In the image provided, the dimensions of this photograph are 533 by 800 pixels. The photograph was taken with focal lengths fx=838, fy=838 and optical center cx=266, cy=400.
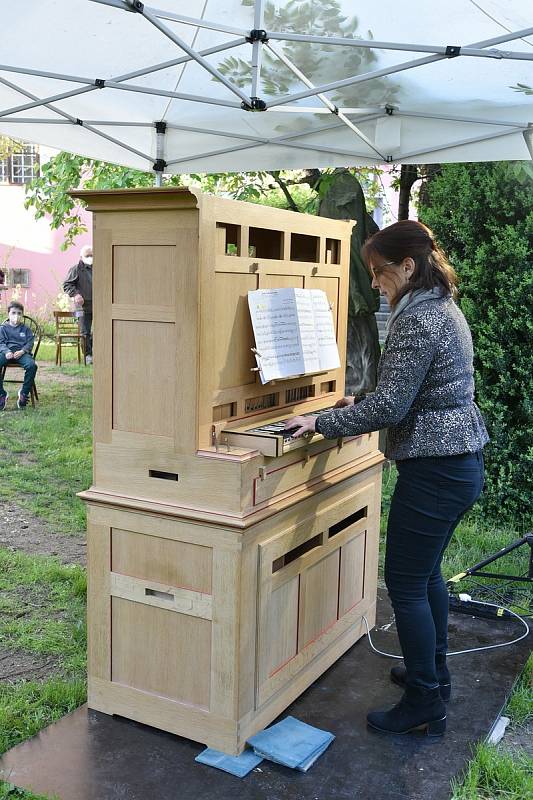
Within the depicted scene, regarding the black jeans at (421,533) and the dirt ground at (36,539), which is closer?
the black jeans at (421,533)

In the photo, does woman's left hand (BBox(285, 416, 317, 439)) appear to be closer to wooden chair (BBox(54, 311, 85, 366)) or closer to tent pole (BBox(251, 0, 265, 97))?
tent pole (BBox(251, 0, 265, 97))

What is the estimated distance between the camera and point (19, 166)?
61.2ft

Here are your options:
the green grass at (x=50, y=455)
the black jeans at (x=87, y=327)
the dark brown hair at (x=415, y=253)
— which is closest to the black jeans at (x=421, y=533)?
the dark brown hair at (x=415, y=253)

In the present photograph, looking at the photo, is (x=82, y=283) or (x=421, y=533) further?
(x=82, y=283)

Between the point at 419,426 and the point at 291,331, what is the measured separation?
710mm

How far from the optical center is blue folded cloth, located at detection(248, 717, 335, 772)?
9.41 feet

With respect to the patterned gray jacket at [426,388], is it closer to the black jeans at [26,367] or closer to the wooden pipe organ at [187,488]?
the wooden pipe organ at [187,488]

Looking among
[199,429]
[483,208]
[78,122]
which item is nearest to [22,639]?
[199,429]

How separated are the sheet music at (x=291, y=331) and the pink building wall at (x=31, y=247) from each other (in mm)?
14646

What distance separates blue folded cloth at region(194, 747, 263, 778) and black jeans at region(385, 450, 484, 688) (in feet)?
2.11

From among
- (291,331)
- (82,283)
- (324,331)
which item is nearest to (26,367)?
(82,283)

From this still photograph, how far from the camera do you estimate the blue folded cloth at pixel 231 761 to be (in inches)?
111

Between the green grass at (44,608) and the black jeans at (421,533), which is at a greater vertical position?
the black jeans at (421,533)

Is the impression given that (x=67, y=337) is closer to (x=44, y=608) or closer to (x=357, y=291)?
(x=357, y=291)
